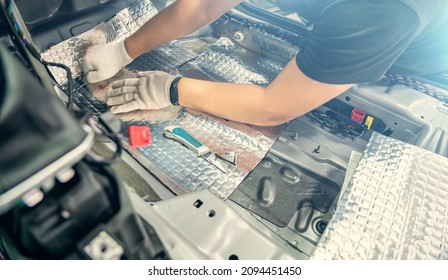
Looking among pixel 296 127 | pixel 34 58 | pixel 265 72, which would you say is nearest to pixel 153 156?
pixel 34 58

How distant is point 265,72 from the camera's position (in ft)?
6.20

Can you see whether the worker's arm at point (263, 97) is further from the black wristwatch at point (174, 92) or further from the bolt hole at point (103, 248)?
the bolt hole at point (103, 248)

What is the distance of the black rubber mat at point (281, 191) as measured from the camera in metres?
1.31

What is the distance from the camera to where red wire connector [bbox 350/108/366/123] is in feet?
4.96

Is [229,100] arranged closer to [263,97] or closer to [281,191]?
[263,97]

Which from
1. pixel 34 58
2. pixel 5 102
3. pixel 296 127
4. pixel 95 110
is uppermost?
pixel 5 102

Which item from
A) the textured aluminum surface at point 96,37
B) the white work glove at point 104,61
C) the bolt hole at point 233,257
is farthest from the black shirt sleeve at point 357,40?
the textured aluminum surface at point 96,37

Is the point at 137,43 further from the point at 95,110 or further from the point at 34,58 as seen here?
the point at 34,58

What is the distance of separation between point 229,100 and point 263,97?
0.16 meters

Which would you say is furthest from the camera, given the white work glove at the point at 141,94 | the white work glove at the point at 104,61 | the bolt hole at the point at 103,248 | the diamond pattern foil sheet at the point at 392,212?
the white work glove at the point at 104,61

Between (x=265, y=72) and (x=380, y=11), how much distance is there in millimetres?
962

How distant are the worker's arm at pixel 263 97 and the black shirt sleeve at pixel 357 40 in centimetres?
7

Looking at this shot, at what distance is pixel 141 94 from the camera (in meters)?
1.47

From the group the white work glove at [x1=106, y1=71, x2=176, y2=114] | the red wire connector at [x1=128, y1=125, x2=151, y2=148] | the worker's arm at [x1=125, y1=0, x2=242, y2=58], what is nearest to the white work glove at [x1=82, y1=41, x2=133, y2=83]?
the worker's arm at [x1=125, y1=0, x2=242, y2=58]
